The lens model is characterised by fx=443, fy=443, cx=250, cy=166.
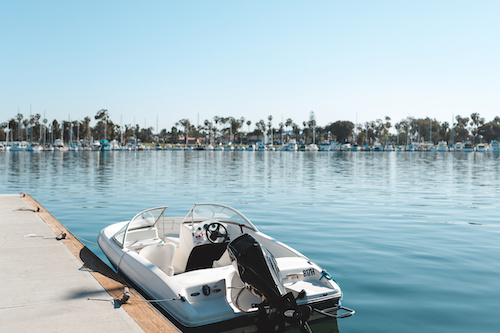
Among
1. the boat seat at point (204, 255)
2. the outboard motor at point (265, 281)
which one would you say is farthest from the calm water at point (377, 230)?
the boat seat at point (204, 255)

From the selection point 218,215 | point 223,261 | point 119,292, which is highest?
point 218,215

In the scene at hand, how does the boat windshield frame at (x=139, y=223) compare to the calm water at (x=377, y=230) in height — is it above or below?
above

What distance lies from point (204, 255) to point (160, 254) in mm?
1058

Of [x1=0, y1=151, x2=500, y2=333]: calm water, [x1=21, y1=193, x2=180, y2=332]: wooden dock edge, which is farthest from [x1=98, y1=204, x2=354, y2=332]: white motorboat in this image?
[x1=0, y1=151, x2=500, y2=333]: calm water

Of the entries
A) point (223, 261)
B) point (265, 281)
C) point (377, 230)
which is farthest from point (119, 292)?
point (377, 230)

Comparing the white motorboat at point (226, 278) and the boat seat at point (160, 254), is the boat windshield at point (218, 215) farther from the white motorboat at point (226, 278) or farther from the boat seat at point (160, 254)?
the boat seat at point (160, 254)

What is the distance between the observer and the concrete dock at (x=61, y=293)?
5922mm

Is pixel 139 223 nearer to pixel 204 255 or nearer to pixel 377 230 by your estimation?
pixel 204 255

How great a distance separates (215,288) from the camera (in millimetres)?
6781

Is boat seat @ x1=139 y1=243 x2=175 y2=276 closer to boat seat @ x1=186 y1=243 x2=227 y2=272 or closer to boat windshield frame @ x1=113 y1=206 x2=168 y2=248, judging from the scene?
boat windshield frame @ x1=113 y1=206 x2=168 y2=248

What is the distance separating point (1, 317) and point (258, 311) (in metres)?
3.56

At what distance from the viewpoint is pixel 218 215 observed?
9375mm

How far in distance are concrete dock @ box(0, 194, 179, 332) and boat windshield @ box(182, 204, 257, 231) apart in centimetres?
210

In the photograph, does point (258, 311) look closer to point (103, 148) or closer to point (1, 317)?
point (1, 317)
